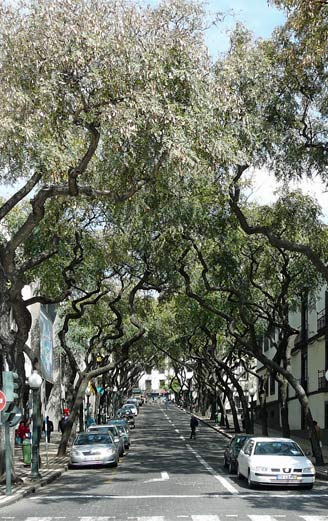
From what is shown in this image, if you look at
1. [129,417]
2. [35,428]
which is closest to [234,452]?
[35,428]

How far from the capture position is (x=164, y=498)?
1783 centimetres

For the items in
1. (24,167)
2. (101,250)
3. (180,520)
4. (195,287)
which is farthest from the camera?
(195,287)

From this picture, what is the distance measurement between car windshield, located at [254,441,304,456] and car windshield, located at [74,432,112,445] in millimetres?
9042

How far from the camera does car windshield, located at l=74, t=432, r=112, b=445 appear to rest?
1138 inches

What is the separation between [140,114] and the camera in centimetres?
1620

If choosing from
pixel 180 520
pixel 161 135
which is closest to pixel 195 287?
pixel 161 135

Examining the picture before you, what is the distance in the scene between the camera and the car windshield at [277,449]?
20781 mm

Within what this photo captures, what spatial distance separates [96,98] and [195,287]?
20.4 m

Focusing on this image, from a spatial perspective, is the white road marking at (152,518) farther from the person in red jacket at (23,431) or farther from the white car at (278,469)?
the person in red jacket at (23,431)

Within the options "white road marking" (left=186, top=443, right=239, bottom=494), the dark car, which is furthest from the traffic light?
the dark car

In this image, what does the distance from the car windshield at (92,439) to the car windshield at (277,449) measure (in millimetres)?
9042

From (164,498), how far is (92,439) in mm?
11649

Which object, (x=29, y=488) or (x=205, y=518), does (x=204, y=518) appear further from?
(x=29, y=488)

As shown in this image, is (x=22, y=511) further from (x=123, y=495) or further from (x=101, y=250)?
(x=101, y=250)
